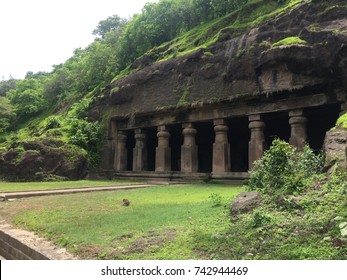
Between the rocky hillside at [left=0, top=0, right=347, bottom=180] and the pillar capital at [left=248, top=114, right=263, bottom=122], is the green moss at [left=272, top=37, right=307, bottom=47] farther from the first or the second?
the pillar capital at [left=248, top=114, right=263, bottom=122]

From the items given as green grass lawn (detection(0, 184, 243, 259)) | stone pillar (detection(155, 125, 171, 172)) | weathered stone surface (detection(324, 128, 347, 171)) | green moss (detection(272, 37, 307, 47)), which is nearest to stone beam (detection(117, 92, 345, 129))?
stone pillar (detection(155, 125, 171, 172))

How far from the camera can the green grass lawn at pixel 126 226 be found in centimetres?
466

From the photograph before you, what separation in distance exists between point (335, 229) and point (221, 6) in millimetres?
23177

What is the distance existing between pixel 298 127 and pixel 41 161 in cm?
1345

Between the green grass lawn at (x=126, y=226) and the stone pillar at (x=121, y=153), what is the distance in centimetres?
1261

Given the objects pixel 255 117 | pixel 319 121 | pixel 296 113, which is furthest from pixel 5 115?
pixel 296 113

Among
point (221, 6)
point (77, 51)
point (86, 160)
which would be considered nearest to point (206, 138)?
point (86, 160)

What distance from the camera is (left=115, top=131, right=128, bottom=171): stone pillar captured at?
22047mm

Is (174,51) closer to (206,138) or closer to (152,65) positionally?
(152,65)

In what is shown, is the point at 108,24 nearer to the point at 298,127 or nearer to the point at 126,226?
the point at 298,127

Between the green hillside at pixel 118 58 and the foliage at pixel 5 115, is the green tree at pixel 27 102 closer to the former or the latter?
the green hillside at pixel 118 58

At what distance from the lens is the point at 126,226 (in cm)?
611

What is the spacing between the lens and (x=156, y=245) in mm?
4820

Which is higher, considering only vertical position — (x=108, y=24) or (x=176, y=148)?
(x=108, y=24)
